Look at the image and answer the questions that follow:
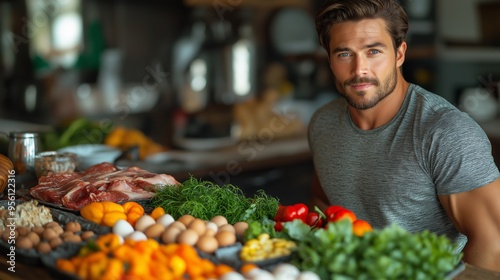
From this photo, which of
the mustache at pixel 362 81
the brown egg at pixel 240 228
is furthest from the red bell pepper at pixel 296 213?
the mustache at pixel 362 81

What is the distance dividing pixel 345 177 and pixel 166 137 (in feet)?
13.4

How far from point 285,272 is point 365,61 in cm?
119

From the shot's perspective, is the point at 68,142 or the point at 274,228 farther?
the point at 68,142

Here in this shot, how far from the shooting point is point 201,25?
698 cm

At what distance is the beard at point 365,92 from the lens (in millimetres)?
2611

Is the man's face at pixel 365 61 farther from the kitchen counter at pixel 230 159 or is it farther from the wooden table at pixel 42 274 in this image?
the kitchen counter at pixel 230 159

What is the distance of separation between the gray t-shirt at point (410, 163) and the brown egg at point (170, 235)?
1.07 m

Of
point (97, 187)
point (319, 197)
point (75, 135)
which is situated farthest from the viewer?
point (75, 135)

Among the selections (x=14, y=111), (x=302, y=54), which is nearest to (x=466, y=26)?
(x=302, y=54)

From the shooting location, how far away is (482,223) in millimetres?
2355

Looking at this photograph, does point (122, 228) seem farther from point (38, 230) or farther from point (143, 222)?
point (38, 230)

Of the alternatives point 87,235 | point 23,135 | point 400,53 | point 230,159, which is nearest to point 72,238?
point 87,235

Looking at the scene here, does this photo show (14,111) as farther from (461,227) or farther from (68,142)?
(461,227)

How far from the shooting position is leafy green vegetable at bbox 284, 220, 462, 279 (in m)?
1.59
